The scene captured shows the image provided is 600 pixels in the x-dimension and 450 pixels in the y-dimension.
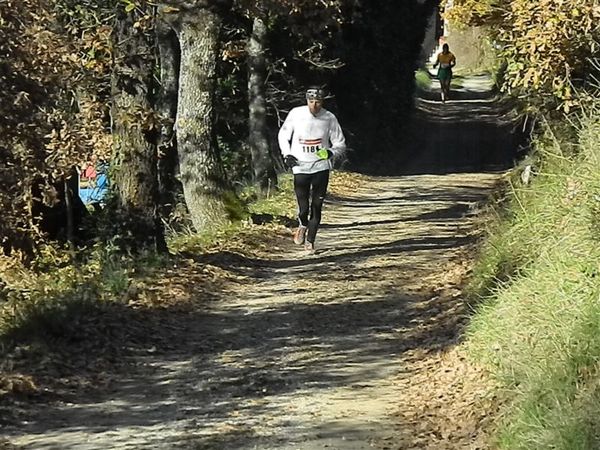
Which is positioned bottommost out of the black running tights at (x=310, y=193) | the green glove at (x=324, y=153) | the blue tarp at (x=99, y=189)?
the blue tarp at (x=99, y=189)

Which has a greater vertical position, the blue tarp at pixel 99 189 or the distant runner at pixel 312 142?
the distant runner at pixel 312 142

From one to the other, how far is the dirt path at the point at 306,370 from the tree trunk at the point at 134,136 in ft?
4.43

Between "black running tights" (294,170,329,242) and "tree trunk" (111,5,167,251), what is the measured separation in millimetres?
1768

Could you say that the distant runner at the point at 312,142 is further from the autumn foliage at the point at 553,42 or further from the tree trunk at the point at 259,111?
the tree trunk at the point at 259,111

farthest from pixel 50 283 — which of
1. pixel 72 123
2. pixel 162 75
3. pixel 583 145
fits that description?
pixel 162 75

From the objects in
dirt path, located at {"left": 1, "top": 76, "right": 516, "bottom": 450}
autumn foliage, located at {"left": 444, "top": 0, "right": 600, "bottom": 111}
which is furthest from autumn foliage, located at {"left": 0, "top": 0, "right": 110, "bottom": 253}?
autumn foliage, located at {"left": 444, "top": 0, "right": 600, "bottom": 111}

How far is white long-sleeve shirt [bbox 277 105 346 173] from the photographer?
13750 mm

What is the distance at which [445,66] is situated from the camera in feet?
142

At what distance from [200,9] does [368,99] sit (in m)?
17.6

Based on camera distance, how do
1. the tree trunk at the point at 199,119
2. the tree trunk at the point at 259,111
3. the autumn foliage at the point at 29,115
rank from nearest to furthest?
the autumn foliage at the point at 29,115
the tree trunk at the point at 199,119
the tree trunk at the point at 259,111

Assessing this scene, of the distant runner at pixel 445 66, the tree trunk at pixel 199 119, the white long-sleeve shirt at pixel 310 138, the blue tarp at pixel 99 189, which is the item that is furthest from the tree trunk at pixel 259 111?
the distant runner at pixel 445 66

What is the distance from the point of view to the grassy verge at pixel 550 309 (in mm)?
6742

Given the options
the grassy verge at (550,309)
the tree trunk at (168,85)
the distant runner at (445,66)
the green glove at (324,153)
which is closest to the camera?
the grassy verge at (550,309)

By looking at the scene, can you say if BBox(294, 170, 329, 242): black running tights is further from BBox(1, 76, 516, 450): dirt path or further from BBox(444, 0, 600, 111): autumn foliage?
BBox(444, 0, 600, 111): autumn foliage
